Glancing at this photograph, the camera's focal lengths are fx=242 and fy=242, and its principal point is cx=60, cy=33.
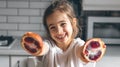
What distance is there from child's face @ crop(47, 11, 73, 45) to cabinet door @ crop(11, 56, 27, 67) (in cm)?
97

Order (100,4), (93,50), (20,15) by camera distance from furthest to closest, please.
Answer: (20,15)
(100,4)
(93,50)

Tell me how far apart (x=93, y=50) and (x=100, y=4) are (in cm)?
117

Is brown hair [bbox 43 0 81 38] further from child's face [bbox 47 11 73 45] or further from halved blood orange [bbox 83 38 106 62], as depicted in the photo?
halved blood orange [bbox 83 38 106 62]

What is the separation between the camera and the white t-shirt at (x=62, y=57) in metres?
0.75

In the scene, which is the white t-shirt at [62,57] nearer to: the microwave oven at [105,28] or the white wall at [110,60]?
the white wall at [110,60]

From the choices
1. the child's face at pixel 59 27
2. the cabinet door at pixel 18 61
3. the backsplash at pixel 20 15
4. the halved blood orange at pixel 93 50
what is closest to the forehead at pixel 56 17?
the child's face at pixel 59 27

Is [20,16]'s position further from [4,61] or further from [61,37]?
[61,37]

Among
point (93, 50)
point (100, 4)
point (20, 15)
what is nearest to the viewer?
point (93, 50)

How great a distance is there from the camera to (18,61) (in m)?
1.69

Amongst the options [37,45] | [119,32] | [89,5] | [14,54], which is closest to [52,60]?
[37,45]

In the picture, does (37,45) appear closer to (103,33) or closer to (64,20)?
(64,20)

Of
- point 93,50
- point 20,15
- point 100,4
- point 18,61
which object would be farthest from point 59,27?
point 20,15

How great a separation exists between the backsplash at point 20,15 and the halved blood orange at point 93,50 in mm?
1393

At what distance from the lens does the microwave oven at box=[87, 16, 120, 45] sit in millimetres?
1825
